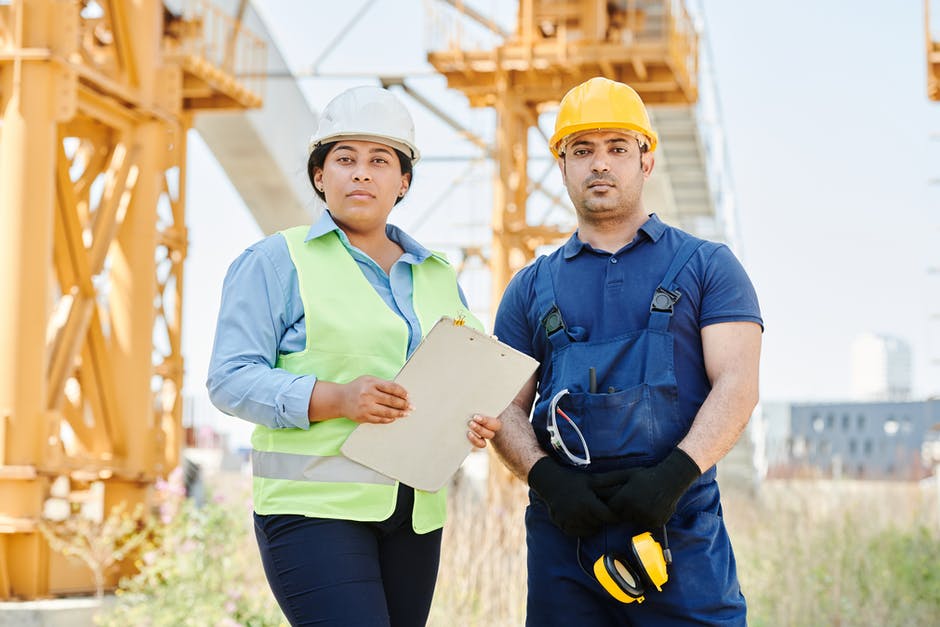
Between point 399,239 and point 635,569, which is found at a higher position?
point 399,239

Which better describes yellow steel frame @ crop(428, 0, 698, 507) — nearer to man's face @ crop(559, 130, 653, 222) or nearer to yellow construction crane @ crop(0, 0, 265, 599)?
yellow construction crane @ crop(0, 0, 265, 599)

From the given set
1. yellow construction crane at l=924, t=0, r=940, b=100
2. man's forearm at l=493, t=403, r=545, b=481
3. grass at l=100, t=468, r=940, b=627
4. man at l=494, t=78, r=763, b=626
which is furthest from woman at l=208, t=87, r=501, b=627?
yellow construction crane at l=924, t=0, r=940, b=100

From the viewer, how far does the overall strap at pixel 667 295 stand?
315 cm

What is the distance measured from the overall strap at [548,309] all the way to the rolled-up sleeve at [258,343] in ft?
2.04

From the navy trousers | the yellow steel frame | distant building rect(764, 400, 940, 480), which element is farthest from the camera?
distant building rect(764, 400, 940, 480)

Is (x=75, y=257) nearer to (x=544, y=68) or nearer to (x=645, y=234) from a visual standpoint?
(x=645, y=234)

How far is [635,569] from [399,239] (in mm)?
1047

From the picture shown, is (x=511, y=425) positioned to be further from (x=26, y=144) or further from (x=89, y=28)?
(x=89, y=28)

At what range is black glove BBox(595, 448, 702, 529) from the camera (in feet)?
→ 9.80

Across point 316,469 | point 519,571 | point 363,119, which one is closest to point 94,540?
point 519,571

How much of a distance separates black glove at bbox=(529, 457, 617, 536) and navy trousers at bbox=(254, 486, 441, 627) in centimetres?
33

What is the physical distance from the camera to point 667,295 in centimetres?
318

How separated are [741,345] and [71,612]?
23.2ft

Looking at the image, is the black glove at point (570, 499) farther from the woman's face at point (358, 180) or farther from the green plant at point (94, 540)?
the green plant at point (94, 540)
